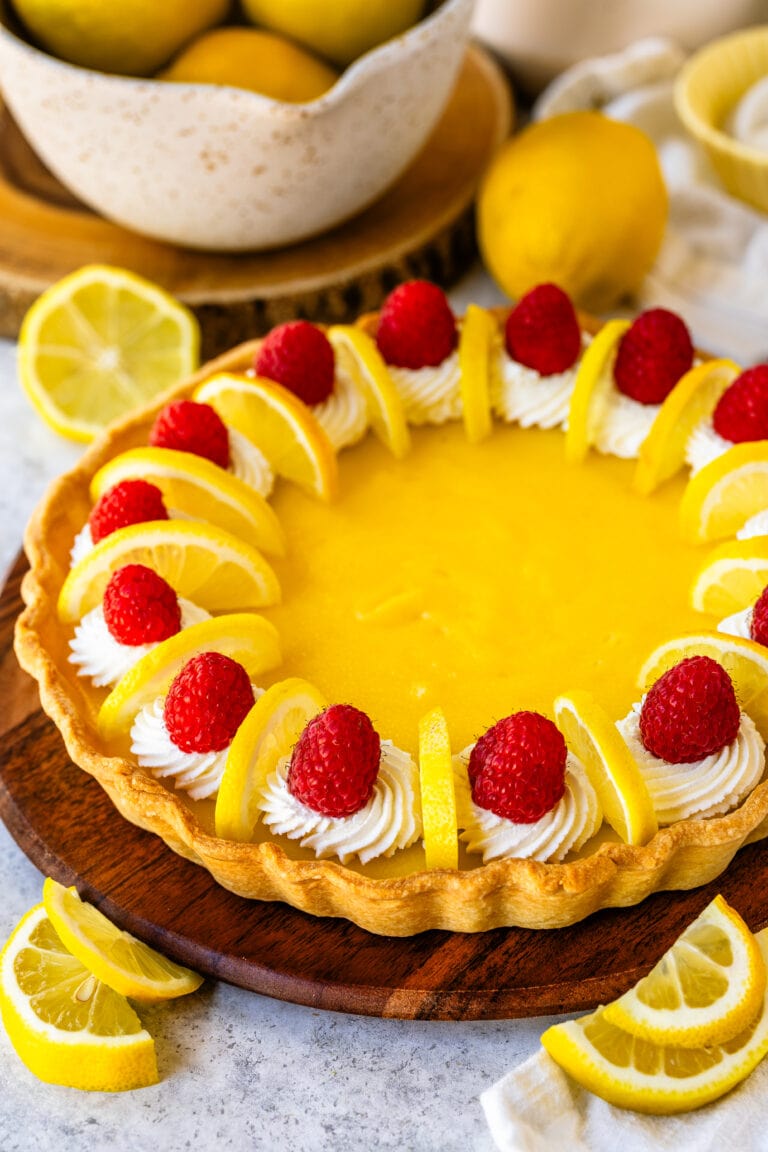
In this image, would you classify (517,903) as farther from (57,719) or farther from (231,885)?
(57,719)

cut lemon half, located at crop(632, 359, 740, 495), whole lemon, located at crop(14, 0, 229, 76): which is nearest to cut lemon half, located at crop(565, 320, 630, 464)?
cut lemon half, located at crop(632, 359, 740, 495)

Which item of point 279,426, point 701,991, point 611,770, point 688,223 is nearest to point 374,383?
point 279,426

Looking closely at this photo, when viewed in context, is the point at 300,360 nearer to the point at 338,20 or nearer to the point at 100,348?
the point at 100,348

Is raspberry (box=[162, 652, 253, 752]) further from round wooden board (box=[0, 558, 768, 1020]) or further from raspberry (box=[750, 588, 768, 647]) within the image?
raspberry (box=[750, 588, 768, 647])

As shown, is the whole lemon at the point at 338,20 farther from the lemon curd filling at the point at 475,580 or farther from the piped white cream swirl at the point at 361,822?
the piped white cream swirl at the point at 361,822

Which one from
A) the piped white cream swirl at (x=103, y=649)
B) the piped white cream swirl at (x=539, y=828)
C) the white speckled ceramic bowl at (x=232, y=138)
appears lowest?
the piped white cream swirl at (x=539, y=828)

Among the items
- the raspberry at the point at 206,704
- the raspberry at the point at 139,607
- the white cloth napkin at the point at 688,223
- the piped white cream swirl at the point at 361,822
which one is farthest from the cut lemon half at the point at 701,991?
the white cloth napkin at the point at 688,223

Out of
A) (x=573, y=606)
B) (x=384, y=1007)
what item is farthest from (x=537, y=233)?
(x=384, y=1007)
